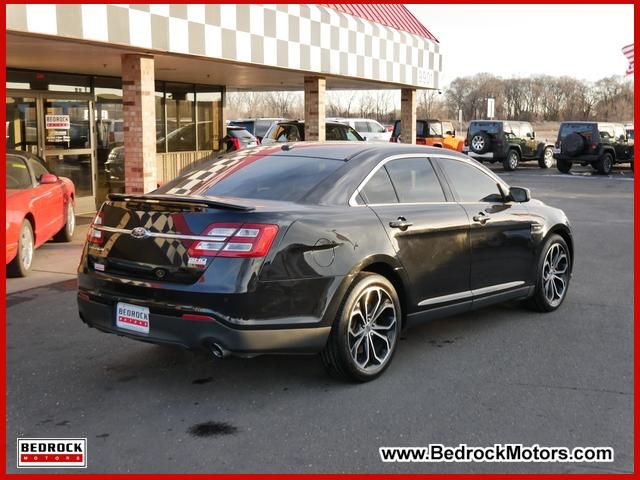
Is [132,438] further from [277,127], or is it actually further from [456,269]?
[277,127]

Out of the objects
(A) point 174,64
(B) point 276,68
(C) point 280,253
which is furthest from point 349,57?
(C) point 280,253

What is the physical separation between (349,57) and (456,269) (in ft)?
30.8

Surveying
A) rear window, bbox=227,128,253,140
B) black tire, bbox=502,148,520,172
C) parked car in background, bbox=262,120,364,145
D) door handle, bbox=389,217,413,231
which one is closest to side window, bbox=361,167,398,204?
door handle, bbox=389,217,413,231

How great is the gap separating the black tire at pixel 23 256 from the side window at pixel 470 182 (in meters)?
4.90

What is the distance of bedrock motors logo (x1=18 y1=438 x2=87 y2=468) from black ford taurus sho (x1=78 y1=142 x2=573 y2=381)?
2.63 feet

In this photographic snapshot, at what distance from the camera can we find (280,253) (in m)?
4.40

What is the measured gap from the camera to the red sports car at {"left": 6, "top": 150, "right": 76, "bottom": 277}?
8180 mm

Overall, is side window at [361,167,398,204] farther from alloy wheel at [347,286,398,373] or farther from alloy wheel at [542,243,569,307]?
alloy wheel at [542,243,569,307]

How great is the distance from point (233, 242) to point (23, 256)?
194 inches

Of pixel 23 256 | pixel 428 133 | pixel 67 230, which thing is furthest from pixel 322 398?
pixel 428 133

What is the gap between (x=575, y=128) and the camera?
26.7m

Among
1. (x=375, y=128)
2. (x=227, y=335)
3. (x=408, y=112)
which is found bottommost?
(x=227, y=335)

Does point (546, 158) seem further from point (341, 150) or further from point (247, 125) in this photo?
point (341, 150)

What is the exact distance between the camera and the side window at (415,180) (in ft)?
17.9
